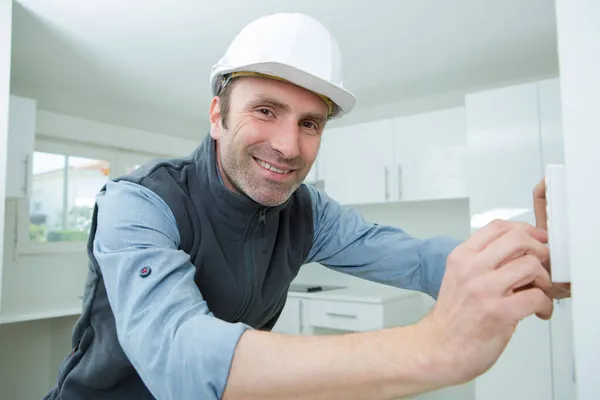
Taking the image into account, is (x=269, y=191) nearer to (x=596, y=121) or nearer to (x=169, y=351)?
(x=169, y=351)

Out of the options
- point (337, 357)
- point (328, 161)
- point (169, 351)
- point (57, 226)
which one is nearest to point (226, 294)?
point (169, 351)

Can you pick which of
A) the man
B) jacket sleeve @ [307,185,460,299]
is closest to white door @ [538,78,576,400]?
jacket sleeve @ [307,185,460,299]

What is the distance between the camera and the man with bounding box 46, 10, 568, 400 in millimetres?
549

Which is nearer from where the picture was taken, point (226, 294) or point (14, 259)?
point (226, 294)

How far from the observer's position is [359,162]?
152 inches

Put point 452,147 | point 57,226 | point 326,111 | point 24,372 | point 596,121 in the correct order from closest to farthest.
→ point 596,121 → point 326,111 → point 452,147 → point 24,372 → point 57,226

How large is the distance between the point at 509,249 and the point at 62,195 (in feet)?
13.2

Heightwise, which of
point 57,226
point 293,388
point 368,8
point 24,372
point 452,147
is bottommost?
point 24,372

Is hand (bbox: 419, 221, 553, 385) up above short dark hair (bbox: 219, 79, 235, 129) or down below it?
below

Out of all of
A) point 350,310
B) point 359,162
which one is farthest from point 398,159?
point 350,310

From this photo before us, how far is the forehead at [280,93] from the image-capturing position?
0.96 m

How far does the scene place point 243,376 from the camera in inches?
23.7

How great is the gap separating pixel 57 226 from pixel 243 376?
3789 millimetres

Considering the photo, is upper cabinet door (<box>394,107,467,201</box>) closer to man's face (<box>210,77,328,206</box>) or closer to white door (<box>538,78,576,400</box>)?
white door (<box>538,78,576,400</box>)
